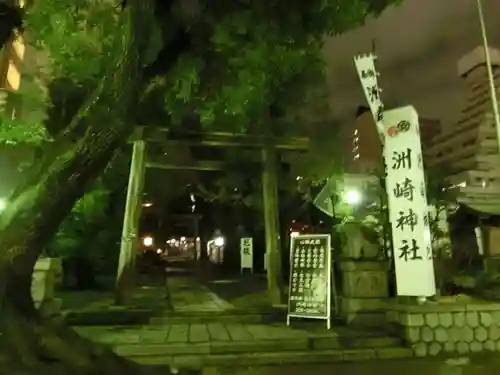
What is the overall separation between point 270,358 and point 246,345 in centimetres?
60

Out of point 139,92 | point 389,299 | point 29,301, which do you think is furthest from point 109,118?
point 389,299

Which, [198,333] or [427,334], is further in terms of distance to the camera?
[198,333]

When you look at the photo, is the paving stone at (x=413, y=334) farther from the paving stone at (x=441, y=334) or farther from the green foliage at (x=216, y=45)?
the green foliage at (x=216, y=45)

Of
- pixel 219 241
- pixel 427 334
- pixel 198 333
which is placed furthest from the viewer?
pixel 219 241

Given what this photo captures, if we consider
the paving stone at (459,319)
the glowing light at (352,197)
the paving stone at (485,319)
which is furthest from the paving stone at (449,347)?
the glowing light at (352,197)

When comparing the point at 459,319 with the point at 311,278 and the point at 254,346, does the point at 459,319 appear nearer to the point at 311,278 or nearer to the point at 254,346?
the point at 311,278

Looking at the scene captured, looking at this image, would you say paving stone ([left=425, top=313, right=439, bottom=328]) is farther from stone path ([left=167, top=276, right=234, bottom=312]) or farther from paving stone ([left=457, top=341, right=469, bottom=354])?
stone path ([left=167, top=276, right=234, bottom=312])

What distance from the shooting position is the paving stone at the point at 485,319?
30.2 ft

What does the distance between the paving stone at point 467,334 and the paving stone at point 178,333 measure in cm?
492

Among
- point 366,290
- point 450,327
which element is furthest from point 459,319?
point 366,290

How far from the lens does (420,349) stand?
8.88 metres

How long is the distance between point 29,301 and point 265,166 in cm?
748

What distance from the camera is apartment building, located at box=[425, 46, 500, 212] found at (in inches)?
1059

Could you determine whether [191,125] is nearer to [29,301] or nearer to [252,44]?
[252,44]
